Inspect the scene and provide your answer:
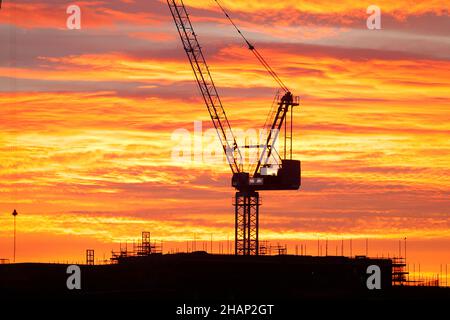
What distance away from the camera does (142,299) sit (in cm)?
19350
